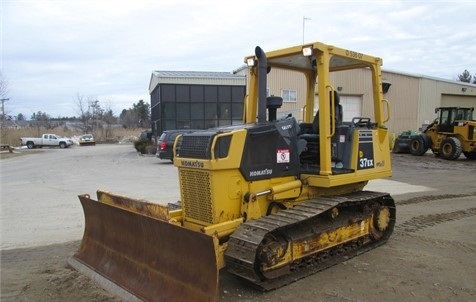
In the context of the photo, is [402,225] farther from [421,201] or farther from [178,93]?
[178,93]

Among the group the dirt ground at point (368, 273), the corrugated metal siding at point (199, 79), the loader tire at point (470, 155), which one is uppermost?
the corrugated metal siding at point (199, 79)

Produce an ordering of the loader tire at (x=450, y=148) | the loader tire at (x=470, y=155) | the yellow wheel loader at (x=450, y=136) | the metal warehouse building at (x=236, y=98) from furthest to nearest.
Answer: the metal warehouse building at (x=236, y=98) < the loader tire at (x=470, y=155) < the yellow wheel loader at (x=450, y=136) < the loader tire at (x=450, y=148)

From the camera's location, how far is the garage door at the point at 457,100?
3256cm

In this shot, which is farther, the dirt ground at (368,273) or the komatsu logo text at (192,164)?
the komatsu logo text at (192,164)

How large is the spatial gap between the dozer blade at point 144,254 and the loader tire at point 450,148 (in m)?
19.8

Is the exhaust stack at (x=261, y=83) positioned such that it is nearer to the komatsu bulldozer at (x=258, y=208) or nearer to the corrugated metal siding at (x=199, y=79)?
the komatsu bulldozer at (x=258, y=208)

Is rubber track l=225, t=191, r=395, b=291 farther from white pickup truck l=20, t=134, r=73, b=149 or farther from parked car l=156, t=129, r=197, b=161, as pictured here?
white pickup truck l=20, t=134, r=73, b=149

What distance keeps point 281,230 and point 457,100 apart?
33243 millimetres

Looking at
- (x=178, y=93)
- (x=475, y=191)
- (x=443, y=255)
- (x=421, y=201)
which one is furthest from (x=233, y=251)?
(x=178, y=93)

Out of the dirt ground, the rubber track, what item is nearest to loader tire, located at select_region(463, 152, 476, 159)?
the dirt ground

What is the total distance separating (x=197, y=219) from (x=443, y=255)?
3.52m

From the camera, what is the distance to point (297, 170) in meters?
5.71

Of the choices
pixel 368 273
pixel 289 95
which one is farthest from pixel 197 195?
pixel 289 95

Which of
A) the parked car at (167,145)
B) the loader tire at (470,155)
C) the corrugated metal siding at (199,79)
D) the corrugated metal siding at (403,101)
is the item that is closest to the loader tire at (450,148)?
the loader tire at (470,155)
